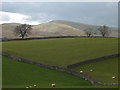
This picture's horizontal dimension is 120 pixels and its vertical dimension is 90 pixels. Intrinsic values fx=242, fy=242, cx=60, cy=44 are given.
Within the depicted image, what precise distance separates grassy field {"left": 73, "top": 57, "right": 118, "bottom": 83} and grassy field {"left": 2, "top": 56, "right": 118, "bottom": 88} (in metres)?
2.97

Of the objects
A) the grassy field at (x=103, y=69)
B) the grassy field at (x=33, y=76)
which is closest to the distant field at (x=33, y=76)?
the grassy field at (x=33, y=76)

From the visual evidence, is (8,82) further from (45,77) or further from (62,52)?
(62,52)

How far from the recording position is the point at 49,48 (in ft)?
201

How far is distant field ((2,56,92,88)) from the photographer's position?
33.2m

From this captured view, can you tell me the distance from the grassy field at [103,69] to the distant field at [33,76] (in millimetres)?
2905

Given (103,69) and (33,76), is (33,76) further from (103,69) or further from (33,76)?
(103,69)

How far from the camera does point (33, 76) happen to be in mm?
37500

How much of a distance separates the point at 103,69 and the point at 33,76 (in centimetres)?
1307

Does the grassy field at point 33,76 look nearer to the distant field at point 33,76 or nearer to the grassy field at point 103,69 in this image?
the distant field at point 33,76

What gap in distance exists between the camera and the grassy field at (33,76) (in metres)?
33.2

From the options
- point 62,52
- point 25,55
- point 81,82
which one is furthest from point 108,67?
point 25,55

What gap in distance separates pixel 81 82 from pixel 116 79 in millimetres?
5228

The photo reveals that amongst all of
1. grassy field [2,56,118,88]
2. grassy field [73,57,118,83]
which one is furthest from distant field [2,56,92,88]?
grassy field [73,57,118,83]

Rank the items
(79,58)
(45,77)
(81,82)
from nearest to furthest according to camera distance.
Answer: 1. (81,82)
2. (45,77)
3. (79,58)
